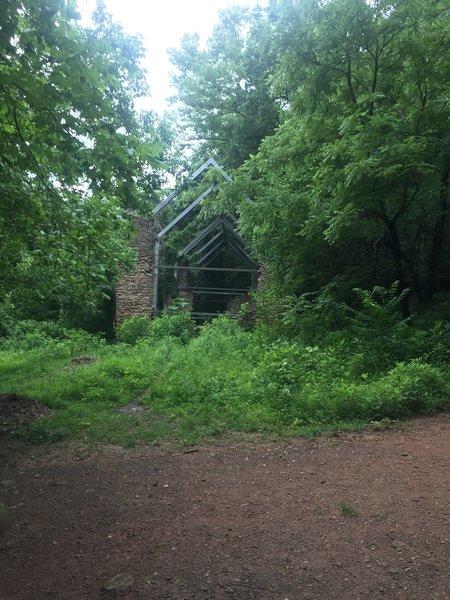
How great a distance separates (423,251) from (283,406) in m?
7.51

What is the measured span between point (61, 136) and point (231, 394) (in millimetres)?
4145

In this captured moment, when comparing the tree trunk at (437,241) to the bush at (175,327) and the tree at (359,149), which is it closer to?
the tree at (359,149)

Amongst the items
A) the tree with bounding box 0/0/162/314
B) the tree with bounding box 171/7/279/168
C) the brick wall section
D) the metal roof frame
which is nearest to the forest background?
the tree with bounding box 0/0/162/314

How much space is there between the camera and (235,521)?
328 cm

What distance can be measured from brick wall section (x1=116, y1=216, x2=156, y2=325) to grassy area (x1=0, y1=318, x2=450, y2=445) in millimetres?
8040

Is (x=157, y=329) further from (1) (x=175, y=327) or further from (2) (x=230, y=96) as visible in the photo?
(2) (x=230, y=96)

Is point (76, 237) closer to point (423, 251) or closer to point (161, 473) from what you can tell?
point (161, 473)

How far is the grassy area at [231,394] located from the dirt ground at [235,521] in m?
0.52

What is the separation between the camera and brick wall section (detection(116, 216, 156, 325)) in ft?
59.9

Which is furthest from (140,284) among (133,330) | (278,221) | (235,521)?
(235,521)

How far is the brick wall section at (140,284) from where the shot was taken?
59.9 feet

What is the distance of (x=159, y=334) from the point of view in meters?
15.7

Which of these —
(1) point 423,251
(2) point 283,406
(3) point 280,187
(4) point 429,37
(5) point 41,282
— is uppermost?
(4) point 429,37

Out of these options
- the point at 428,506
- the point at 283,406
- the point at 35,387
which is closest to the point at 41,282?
the point at 35,387
